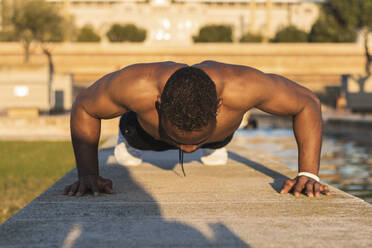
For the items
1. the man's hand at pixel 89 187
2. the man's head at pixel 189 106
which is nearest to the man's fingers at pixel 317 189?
the man's head at pixel 189 106

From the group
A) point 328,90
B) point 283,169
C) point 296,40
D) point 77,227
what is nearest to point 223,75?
point 77,227

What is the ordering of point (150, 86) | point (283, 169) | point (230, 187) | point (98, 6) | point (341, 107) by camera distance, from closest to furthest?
point (150, 86) → point (230, 187) → point (283, 169) → point (341, 107) → point (98, 6)

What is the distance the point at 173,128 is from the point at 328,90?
29.8 m

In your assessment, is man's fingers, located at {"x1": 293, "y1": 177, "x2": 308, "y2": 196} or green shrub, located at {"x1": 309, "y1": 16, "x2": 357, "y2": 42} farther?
green shrub, located at {"x1": 309, "y1": 16, "x2": 357, "y2": 42}

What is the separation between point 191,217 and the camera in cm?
268

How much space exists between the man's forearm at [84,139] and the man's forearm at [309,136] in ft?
4.59

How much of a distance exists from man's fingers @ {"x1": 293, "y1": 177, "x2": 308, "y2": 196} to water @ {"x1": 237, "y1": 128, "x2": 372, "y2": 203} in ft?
4.36

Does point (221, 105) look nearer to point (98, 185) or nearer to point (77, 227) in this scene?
point (98, 185)

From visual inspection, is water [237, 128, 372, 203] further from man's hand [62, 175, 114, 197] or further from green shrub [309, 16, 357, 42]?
green shrub [309, 16, 357, 42]

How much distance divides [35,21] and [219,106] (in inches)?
1064

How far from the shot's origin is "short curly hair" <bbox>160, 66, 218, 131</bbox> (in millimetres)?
2756

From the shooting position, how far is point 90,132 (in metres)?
3.41

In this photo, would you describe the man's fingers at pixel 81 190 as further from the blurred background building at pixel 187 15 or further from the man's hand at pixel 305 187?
the blurred background building at pixel 187 15

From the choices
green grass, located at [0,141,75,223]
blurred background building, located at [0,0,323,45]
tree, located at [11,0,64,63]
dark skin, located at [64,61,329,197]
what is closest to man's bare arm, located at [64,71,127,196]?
dark skin, located at [64,61,329,197]
